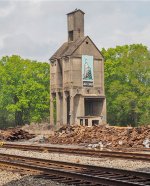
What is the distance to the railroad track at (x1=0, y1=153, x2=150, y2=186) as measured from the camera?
1112 centimetres

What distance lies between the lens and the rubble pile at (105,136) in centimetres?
2678

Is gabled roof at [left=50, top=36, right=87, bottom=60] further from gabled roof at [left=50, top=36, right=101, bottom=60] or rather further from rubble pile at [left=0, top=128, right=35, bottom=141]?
rubble pile at [left=0, top=128, right=35, bottom=141]

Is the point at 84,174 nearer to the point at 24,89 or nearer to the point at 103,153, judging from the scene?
the point at 103,153

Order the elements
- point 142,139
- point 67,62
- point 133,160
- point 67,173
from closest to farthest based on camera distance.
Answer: point 67,173 → point 133,160 → point 142,139 → point 67,62

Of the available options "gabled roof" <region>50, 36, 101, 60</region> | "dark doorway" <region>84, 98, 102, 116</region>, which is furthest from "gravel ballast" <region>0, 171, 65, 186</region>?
"dark doorway" <region>84, 98, 102, 116</region>

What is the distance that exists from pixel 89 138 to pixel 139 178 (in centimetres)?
2016

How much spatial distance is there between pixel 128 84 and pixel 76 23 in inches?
580

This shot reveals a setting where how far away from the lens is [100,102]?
6950cm

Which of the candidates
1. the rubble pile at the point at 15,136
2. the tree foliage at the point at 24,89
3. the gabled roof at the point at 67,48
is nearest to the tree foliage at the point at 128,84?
the gabled roof at the point at 67,48

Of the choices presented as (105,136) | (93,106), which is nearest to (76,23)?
(93,106)

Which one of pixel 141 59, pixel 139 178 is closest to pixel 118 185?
pixel 139 178

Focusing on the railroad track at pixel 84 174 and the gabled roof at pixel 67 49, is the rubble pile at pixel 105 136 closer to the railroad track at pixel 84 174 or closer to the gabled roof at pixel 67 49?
the railroad track at pixel 84 174

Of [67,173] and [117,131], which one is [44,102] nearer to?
[117,131]

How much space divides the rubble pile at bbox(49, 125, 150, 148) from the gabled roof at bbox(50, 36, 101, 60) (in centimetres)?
3042
